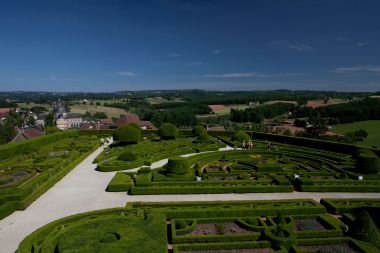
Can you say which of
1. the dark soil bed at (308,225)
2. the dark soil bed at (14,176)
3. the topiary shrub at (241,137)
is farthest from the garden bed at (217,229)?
the topiary shrub at (241,137)

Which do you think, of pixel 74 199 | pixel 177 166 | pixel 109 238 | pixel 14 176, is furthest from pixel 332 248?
pixel 14 176

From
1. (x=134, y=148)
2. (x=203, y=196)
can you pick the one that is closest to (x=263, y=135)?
(x=134, y=148)

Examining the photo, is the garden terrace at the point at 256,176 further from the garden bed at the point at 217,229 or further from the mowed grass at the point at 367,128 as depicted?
the mowed grass at the point at 367,128

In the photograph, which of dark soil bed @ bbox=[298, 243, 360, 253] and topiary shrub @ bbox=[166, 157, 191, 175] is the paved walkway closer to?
topiary shrub @ bbox=[166, 157, 191, 175]

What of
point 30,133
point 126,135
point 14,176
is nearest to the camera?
point 14,176

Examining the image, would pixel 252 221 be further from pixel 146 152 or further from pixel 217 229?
pixel 146 152

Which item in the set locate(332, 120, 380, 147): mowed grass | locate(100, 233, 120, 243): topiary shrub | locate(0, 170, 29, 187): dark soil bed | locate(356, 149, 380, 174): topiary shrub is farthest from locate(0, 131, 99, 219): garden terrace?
locate(332, 120, 380, 147): mowed grass
